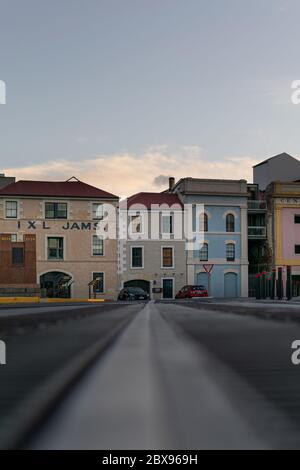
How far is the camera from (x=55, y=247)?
47.8 metres

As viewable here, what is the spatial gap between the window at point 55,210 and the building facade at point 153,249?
5088 mm

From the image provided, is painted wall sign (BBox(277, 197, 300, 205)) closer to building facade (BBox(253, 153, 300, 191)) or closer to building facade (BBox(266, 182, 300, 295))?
building facade (BBox(266, 182, 300, 295))

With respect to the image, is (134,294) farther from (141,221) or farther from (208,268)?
(208,268)

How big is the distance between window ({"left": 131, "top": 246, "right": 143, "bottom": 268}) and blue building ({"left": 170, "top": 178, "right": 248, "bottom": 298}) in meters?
4.19

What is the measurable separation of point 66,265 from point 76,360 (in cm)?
4660

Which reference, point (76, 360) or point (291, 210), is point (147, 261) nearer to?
point (291, 210)

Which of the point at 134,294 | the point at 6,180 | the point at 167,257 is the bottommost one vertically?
the point at 134,294

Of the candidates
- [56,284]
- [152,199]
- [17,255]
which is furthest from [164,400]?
[152,199]

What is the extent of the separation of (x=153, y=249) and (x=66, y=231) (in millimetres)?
7771

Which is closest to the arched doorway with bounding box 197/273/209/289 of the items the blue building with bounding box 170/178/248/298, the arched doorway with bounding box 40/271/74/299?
the blue building with bounding box 170/178/248/298

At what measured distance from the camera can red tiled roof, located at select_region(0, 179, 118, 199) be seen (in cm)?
4747
